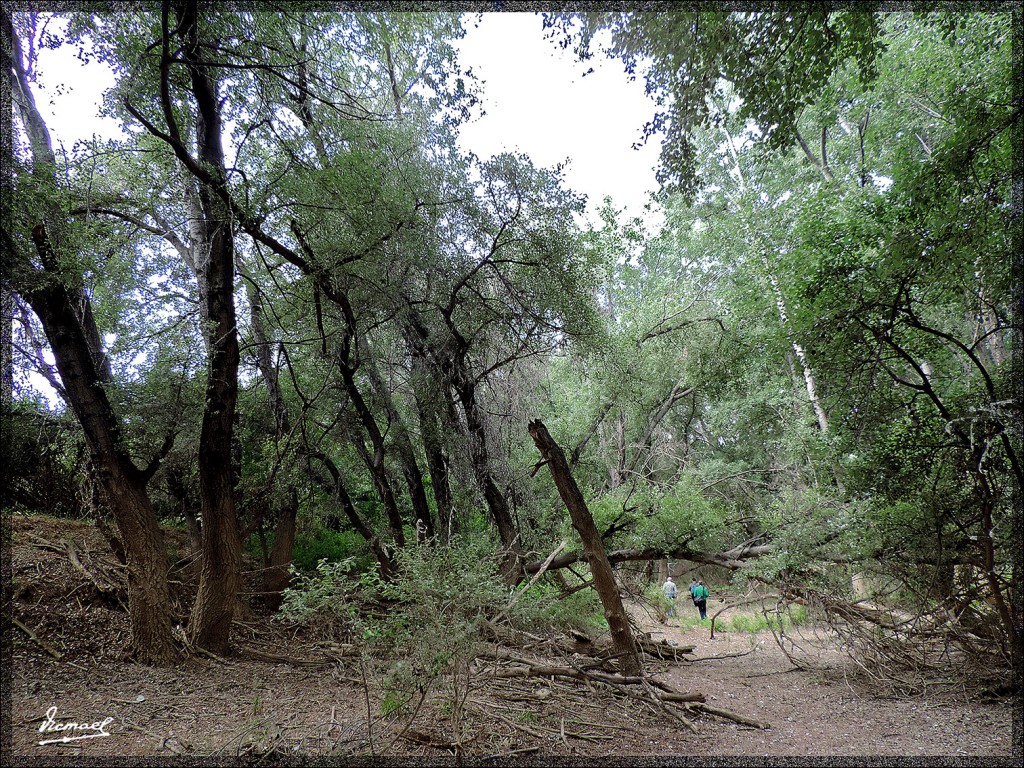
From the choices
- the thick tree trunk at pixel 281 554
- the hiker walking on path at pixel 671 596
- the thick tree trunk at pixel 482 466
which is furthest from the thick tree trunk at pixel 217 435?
the hiker walking on path at pixel 671 596

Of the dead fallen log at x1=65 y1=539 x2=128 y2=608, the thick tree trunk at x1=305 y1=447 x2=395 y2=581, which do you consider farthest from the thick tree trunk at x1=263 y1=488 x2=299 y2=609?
the dead fallen log at x1=65 y1=539 x2=128 y2=608

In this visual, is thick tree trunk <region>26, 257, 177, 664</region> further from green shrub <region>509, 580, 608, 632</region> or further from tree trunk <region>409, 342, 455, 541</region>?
green shrub <region>509, 580, 608, 632</region>

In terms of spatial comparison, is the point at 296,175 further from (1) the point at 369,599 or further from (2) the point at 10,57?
(1) the point at 369,599

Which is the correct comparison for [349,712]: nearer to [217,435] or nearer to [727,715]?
[217,435]

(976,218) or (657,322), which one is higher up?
(657,322)

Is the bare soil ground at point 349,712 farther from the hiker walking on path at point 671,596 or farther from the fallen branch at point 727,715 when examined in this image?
the hiker walking on path at point 671,596

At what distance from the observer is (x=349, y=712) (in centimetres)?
371

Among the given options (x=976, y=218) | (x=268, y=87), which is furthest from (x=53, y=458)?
(x=976, y=218)

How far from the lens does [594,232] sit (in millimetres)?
7863

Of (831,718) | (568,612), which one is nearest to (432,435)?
(568,612)

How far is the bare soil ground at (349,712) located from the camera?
302cm

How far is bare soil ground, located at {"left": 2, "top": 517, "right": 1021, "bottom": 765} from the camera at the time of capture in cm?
302

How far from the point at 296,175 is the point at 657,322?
6635mm

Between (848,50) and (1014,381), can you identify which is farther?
(1014,381)
